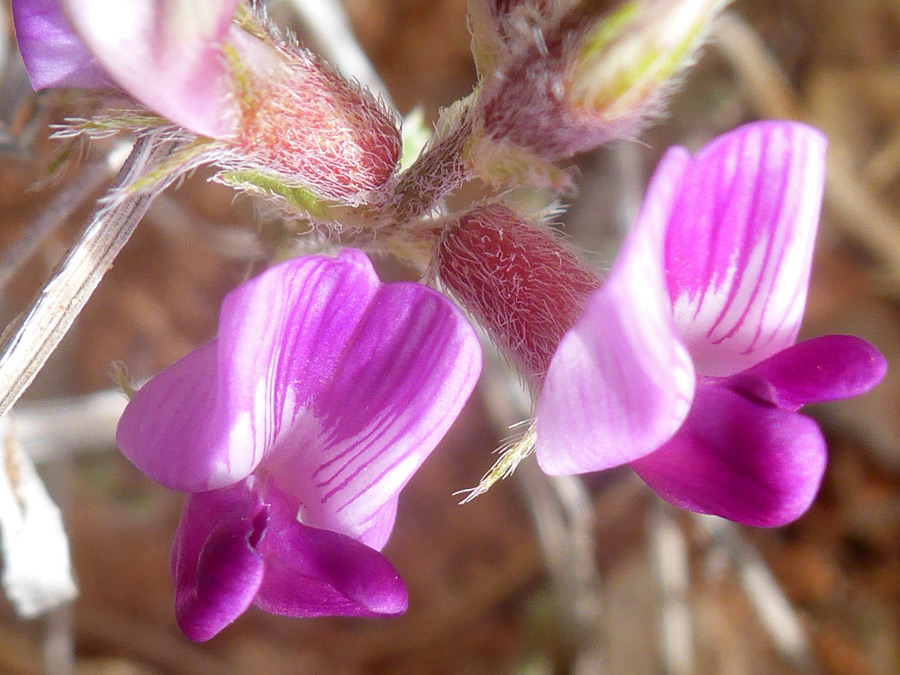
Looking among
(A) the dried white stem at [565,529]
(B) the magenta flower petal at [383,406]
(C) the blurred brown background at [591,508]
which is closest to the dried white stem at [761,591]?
(C) the blurred brown background at [591,508]

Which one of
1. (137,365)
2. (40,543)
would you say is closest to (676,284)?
(40,543)

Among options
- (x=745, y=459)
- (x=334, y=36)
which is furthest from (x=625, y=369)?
(x=334, y=36)

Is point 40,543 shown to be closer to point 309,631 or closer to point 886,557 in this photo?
point 309,631

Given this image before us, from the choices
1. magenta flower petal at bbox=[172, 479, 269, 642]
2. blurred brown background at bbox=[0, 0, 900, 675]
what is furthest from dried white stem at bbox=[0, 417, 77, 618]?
blurred brown background at bbox=[0, 0, 900, 675]

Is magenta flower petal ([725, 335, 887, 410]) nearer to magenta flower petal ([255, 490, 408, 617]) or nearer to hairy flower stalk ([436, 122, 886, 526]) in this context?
hairy flower stalk ([436, 122, 886, 526])

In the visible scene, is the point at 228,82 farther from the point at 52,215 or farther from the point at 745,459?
the point at 745,459

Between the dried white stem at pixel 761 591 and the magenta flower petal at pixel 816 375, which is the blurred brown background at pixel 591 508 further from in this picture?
the magenta flower petal at pixel 816 375
